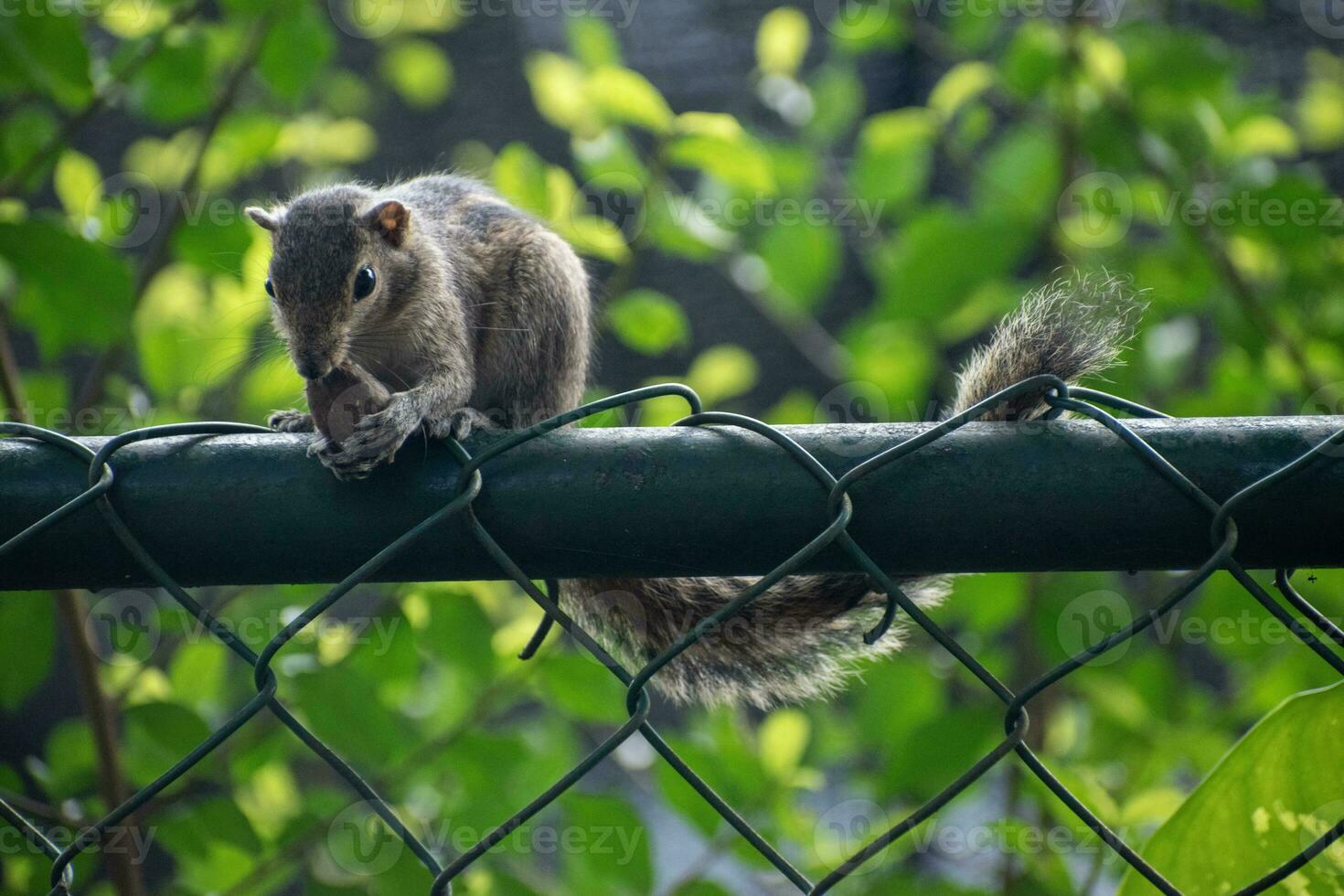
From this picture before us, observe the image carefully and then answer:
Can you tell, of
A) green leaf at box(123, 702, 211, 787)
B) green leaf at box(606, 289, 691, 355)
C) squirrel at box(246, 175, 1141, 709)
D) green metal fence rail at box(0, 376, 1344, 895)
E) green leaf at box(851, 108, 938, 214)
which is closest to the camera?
green metal fence rail at box(0, 376, 1344, 895)

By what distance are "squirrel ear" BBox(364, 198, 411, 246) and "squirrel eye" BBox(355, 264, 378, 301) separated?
0.08 m

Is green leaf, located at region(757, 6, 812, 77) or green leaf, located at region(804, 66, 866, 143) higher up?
green leaf, located at region(757, 6, 812, 77)

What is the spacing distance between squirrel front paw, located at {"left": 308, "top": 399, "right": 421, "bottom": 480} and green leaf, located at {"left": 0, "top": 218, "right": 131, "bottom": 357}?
29 centimetres

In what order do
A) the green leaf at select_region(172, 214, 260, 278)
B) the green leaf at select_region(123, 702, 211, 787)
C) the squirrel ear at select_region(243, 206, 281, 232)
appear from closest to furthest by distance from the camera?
1. the green leaf at select_region(123, 702, 211, 787)
2. the green leaf at select_region(172, 214, 260, 278)
3. the squirrel ear at select_region(243, 206, 281, 232)

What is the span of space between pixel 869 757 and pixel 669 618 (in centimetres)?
102

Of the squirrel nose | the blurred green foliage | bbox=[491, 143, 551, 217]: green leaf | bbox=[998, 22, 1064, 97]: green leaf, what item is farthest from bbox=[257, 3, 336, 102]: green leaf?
bbox=[998, 22, 1064, 97]: green leaf

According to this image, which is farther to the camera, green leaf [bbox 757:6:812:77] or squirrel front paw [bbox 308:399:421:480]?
green leaf [bbox 757:6:812:77]

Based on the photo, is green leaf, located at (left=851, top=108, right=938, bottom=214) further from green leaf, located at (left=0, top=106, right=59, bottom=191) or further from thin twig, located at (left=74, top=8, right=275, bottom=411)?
green leaf, located at (left=0, top=106, right=59, bottom=191)

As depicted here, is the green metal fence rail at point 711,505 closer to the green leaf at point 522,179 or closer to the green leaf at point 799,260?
the green leaf at point 522,179

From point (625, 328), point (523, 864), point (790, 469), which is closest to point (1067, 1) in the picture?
point (625, 328)

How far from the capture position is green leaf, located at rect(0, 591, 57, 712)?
0.93 metres

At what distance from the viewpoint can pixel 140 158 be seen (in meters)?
1.87

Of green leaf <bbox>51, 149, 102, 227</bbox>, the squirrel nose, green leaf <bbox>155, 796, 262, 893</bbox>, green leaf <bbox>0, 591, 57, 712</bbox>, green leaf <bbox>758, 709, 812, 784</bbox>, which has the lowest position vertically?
green leaf <bbox>758, 709, 812, 784</bbox>

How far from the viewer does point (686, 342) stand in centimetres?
145
